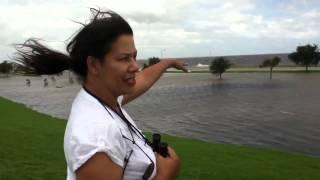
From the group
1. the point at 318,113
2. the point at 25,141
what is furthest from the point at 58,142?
the point at 318,113

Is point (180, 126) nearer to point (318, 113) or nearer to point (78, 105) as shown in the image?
point (318, 113)

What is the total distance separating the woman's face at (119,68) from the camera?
221 centimetres

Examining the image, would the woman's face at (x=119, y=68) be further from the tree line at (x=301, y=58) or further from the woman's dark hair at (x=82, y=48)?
the tree line at (x=301, y=58)

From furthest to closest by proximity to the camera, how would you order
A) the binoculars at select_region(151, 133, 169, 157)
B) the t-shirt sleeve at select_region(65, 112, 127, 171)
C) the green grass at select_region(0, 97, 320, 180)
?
the green grass at select_region(0, 97, 320, 180) → the binoculars at select_region(151, 133, 169, 157) → the t-shirt sleeve at select_region(65, 112, 127, 171)

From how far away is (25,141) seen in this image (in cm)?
1302

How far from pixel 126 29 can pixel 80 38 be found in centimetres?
20

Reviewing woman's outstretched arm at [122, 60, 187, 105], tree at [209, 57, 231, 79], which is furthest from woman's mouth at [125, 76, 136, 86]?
tree at [209, 57, 231, 79]

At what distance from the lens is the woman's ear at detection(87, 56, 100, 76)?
7.31ft

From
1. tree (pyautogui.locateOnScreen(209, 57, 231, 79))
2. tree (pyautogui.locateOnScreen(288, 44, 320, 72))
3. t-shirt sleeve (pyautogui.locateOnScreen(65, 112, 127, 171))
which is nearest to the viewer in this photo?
t-shirt sleeve (pyautogui.locateOnScreen(65, 112, 127, 171))

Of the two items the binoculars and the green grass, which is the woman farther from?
the green grass

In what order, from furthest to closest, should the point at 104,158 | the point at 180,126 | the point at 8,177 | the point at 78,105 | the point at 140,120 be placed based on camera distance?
the point at 140,120 → the point at 180,126 → the point at 8,177 → the point at 78,105 → the point at 104,158

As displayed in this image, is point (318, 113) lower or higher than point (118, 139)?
lower

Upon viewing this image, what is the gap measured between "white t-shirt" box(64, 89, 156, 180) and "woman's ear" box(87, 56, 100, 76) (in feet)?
0.32

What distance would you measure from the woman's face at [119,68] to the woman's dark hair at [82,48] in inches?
1.1
